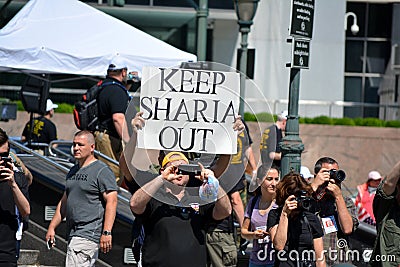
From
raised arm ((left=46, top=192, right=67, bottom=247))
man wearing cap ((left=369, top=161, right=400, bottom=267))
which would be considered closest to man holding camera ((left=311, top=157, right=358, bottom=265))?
man wearing cap ((left=369, top=161, right=400, bottom=267))

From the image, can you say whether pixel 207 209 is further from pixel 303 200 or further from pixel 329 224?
pixel 329 224

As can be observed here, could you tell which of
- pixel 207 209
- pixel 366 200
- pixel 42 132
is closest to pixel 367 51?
pixel 366 200

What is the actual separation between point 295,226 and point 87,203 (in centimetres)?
208

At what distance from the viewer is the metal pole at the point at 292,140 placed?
30.8 ft

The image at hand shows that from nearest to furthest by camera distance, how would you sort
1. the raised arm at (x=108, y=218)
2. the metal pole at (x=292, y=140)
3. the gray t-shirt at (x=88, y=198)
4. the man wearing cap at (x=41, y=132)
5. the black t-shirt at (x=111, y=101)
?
the raised arm at (x=108, y=218) < the gray t-shirt at (x=88, y=198) < the metal pole at (x=292, y=140) < the black t-shirt at (x=111, y=101) < the man wearing cap at (x=41, y=132)

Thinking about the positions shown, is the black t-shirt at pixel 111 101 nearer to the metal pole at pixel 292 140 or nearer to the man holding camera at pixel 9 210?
the metal pole at pixel 292 140

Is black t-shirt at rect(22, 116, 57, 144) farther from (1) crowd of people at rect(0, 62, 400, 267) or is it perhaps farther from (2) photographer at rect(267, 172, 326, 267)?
(2) photographer at rect(267, 172, 326, 267)

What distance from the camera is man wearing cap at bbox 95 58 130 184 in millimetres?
10172

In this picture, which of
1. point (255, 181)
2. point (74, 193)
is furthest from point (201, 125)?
point (74, 193)

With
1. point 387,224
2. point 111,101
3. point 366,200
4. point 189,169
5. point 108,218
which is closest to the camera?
point 189,169

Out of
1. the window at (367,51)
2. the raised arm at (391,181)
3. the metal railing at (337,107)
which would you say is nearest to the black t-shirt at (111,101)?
the raised arm at (391,181)

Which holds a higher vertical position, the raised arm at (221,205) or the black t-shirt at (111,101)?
the black t-shirt at (111,101)

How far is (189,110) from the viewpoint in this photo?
6141 mm

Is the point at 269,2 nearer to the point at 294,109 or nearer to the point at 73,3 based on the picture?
the point at 73,3
